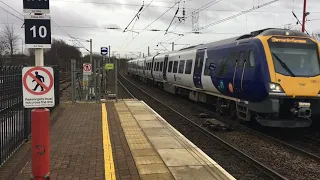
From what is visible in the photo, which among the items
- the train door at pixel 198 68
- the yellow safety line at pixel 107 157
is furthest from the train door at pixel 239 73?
the train door at pixel 198 68

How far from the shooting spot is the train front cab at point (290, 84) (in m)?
9.53

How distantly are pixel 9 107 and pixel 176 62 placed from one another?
16.0 m

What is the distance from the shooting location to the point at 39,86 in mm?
4238

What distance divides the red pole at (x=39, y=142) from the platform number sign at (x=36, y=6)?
4.13ft

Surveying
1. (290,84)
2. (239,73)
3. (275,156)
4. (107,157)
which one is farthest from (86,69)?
(275,156)

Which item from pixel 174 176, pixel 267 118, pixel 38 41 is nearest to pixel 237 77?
pixel 267 118

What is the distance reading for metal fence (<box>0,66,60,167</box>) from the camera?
6.17m

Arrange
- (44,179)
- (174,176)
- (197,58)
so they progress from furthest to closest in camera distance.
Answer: (197,58)
(174,176)
(44,179)

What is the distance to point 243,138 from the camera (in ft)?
33.2

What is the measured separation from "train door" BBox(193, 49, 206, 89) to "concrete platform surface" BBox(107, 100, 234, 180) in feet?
18.2

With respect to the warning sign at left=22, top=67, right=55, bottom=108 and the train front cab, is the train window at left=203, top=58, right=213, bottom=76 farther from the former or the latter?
the warning sign at left=22, top=67, right=55, bottom=108

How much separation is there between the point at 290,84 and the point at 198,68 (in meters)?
7.00

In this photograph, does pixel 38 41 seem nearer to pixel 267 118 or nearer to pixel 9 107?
pixel 9 107

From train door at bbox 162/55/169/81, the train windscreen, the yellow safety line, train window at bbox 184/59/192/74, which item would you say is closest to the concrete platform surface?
the yellow safety line
